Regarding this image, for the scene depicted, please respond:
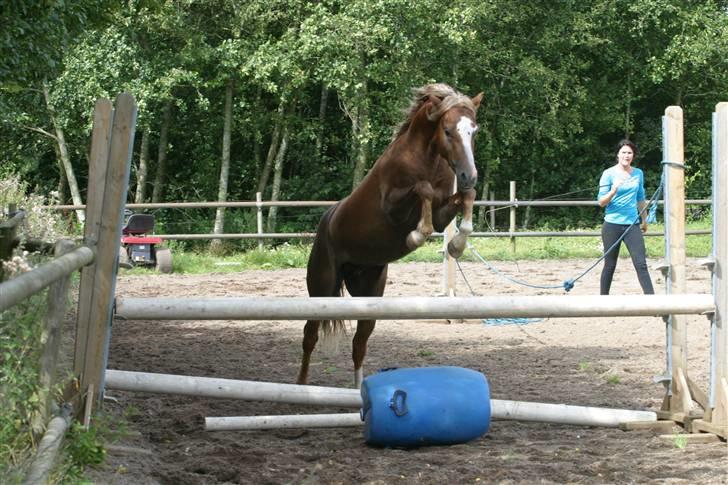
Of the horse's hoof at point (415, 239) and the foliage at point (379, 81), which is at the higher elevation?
the foliage at point (379, 81)

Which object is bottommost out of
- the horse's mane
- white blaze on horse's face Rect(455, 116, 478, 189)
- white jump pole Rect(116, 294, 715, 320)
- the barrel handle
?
the barrel handle

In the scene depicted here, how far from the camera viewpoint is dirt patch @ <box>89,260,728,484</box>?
13.8 ft

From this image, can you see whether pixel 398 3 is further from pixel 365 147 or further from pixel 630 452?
pixel 630 452

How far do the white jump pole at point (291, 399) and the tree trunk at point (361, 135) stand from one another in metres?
17.2

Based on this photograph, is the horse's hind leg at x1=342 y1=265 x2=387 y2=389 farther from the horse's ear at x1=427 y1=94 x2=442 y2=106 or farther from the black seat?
the black seat

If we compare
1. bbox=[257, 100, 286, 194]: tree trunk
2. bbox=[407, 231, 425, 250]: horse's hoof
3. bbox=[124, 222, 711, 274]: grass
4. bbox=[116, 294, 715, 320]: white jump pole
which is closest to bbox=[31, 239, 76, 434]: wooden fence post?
bbox=[116, 294, 715, 320]: white jump pole

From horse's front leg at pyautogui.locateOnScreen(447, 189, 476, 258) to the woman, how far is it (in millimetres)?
3140

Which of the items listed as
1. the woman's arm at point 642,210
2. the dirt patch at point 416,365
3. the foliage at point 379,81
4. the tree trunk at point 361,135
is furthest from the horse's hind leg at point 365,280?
the tree trunk at point 361,135

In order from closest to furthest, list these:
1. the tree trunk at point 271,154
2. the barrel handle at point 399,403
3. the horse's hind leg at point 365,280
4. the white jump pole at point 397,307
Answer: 1. the white jump pole at point 397,307
2. the barrel handle at point 399,403
3. the horse's hind leg at point 365,280
4. the tree trunk at point 271,154

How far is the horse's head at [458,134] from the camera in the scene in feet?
17.8

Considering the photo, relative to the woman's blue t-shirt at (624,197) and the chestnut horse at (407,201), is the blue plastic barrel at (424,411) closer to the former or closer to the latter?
the chestnut horse at (407,201)

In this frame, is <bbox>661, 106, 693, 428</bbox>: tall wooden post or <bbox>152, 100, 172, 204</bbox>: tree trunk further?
<bbox>152, 100, 172, 204</bbox>: tree trunk

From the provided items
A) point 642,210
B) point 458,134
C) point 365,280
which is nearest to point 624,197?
point 642,210

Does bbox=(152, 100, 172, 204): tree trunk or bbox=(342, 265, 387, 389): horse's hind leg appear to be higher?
bbox=(152, 100, 172, 204): tree trunk
